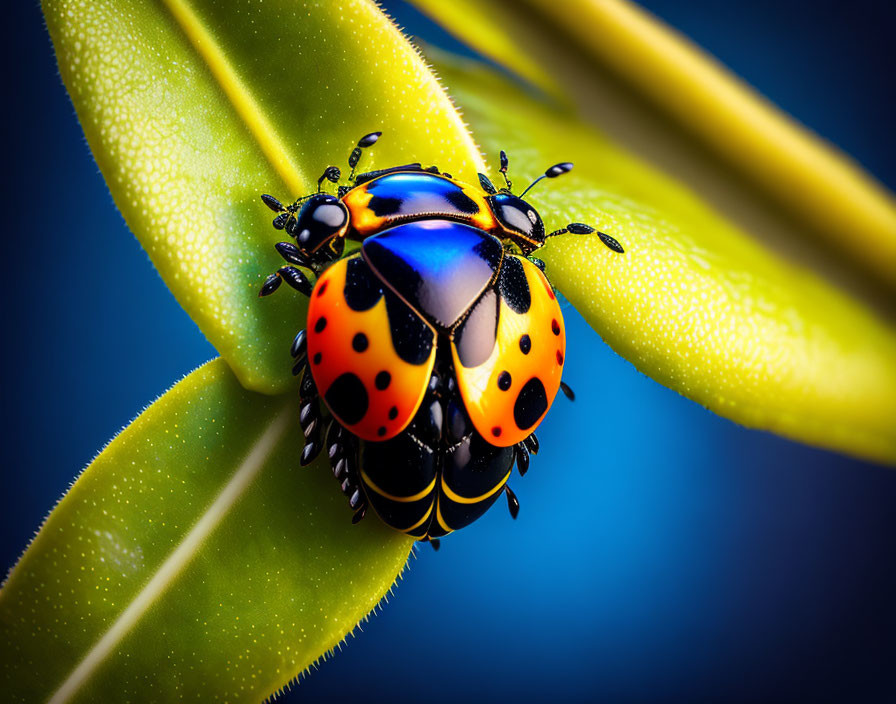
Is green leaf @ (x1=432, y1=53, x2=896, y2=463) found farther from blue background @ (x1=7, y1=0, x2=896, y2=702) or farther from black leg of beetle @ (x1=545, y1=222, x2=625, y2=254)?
blue background @ (x1=7, y1=0, x2=896, y2=702)

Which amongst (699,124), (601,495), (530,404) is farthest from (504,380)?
(601,495)

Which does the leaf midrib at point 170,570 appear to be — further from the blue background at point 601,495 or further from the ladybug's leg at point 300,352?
the blue background at point 601,495

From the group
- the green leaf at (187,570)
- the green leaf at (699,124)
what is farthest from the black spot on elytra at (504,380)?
the green leaf at (699,124)

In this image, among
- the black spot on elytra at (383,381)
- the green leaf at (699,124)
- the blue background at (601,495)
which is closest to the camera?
the black spot on elytra at (383,381)

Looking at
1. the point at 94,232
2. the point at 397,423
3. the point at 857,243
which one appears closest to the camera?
the point at 397,423

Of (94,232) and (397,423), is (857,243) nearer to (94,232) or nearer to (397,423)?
(397,423)

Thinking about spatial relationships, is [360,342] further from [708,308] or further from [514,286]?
[708,308]

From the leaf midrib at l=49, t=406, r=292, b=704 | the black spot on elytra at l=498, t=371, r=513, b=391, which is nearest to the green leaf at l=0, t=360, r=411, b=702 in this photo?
the leaf midrib at l=49, t=406, r=292, b=704

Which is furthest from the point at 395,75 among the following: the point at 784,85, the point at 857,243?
the point at 784,85
